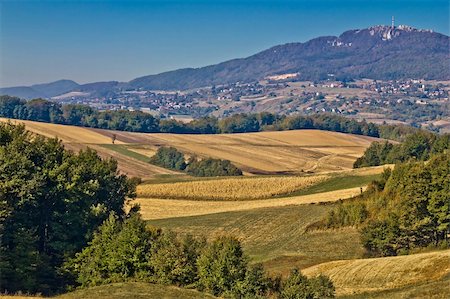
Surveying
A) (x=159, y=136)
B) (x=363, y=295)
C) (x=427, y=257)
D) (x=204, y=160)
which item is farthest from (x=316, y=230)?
(x=159, y=136)

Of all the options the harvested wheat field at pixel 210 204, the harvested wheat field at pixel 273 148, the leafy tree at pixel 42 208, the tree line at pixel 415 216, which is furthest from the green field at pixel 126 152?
the leafy tree at pixel 42 208

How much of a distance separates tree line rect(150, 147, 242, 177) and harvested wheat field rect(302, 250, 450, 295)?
77.6m

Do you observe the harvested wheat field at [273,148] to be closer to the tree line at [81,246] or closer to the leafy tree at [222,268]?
the tree line at [81,246]

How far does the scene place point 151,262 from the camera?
50.2m

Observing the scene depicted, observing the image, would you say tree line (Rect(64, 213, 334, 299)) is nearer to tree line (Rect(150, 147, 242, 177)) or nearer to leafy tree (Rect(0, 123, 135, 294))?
leafy tree (Rect(0, 123, 135, 294))

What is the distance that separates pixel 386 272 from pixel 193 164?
301ft

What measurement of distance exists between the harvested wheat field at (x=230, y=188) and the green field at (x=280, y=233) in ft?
46.0

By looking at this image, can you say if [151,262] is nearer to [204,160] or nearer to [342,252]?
[342,252]

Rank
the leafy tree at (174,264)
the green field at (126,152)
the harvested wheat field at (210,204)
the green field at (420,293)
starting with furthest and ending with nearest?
the green field at (126,152), the harvested wheat field at (210,204), the leafy tree at (174,264), the green field at (420,293)

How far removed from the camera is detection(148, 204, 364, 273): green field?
210ft

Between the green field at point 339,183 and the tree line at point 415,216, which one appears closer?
the tree line at point 415,216

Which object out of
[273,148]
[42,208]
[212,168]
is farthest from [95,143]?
[42,208]

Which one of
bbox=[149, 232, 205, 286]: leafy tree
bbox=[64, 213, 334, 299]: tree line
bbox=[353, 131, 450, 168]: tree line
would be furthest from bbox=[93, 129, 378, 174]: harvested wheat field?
bbox=[149, 232, 205, 286]: leafy tree

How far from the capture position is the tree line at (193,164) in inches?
5207
